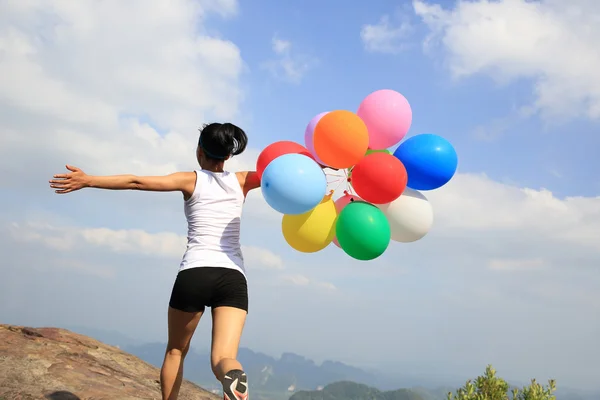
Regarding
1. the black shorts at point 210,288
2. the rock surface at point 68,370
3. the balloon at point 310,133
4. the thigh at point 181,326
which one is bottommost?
the rock surface at point 68,370

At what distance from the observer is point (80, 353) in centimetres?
809

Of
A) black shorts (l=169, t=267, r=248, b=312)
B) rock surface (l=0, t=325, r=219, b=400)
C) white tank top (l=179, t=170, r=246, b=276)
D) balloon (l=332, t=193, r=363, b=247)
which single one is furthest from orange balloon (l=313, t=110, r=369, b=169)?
rock surface (l=0, t=325, r=219, b=400)

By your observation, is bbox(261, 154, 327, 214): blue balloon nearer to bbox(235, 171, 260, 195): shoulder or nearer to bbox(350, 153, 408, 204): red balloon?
bbox(235, 171, 260, 195): shoulder

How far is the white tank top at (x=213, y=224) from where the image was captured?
4109 mm

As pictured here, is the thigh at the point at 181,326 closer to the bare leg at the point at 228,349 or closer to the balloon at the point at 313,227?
the bare leg at the point at 228,349

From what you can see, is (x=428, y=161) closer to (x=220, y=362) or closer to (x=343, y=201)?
(x=343, y=201)

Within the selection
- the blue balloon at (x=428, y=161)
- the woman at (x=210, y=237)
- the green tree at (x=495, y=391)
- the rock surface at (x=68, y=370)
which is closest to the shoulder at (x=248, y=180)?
the woman at (x=210, y=237)

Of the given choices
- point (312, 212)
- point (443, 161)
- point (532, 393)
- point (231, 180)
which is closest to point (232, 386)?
point (231, 180)

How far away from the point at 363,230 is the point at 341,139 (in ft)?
3.02

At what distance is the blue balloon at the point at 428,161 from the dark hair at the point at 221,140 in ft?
6.34

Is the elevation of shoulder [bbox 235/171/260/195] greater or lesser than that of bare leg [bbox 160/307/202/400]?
greater

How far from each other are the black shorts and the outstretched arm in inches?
26.4

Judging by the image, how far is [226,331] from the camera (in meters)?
3.87

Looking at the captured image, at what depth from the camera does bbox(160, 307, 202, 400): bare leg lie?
424cm
